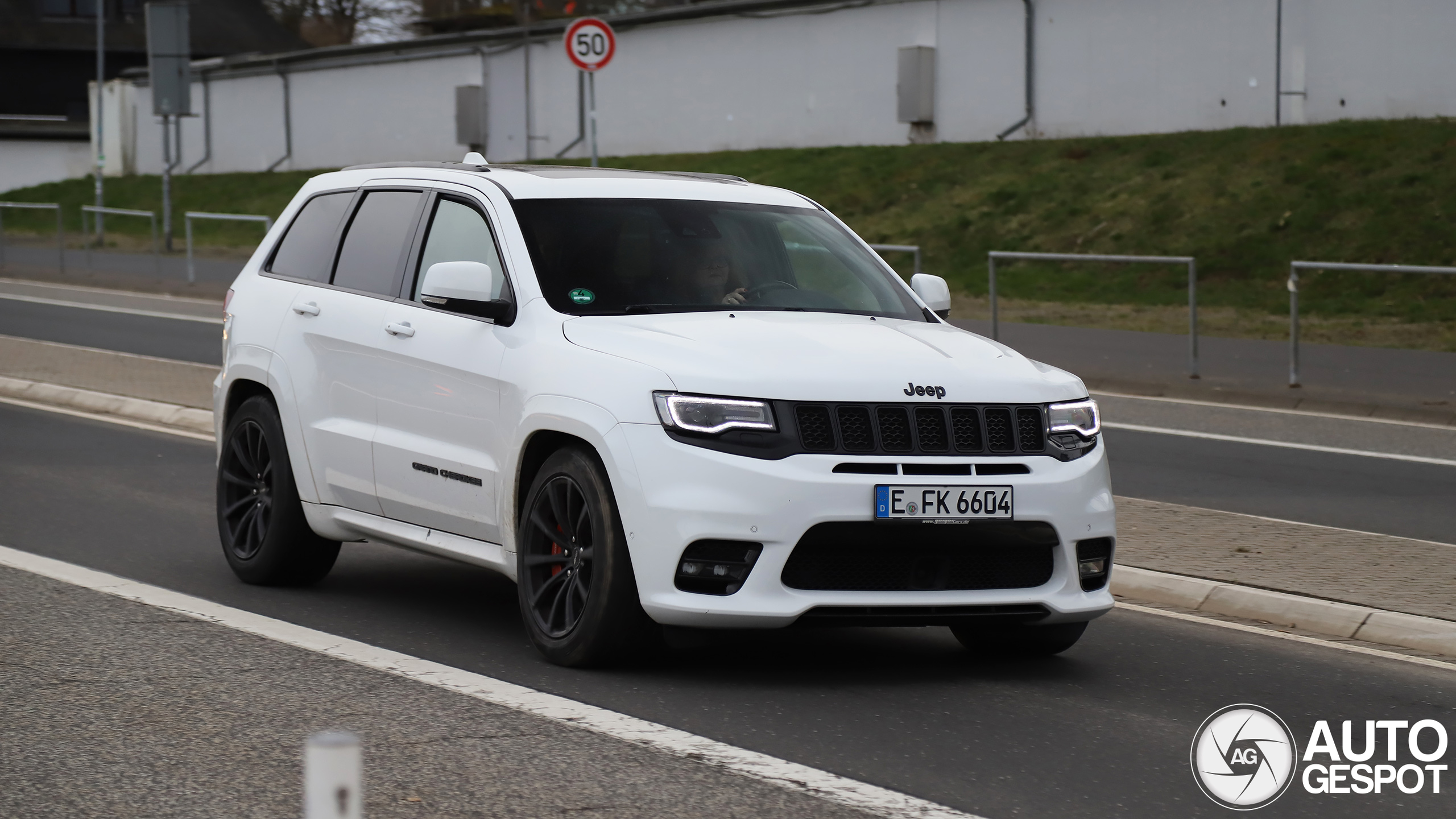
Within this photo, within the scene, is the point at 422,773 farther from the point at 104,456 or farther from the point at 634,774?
the point at 104,456

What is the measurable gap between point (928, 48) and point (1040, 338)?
1966 centimetres

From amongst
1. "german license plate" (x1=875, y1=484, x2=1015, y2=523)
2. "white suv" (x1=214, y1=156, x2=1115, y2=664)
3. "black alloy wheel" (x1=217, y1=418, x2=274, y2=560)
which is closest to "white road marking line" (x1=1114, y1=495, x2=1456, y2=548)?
"white suv" (x1=214, y1=156, x2=1115, y2=664)

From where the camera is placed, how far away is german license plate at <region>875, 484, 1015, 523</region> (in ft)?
20.2

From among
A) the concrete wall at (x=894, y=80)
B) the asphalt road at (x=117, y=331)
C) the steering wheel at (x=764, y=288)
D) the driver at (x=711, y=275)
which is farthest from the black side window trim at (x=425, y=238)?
the concrete wall at (x=894, y=80)

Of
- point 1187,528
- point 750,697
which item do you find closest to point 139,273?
point 1187,528

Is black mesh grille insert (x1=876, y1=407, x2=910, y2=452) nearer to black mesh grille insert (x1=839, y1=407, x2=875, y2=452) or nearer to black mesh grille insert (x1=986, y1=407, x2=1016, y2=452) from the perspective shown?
black mesh grille insert (x1=839, y1=407, x2=875, y2=452)

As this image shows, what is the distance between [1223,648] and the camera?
7.35 m

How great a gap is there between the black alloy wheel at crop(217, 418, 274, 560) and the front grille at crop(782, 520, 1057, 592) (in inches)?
115

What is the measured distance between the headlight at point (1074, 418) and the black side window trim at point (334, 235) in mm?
3260

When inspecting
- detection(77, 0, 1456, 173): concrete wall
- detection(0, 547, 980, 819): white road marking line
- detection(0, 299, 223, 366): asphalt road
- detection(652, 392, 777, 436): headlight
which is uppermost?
detection(77, 0, 1456, 173): concrete wall

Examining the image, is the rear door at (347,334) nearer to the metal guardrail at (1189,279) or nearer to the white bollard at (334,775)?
the white bollard at (334,775)

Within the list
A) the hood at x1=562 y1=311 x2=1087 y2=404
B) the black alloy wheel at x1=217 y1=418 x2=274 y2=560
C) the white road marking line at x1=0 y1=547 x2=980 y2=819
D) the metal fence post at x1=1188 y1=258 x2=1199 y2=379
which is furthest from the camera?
the metal fence post at x1=1188 y1=258 x2=1199 y2=379

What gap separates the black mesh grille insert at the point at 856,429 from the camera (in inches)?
244

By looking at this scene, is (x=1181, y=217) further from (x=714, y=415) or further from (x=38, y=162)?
(x=38, y=162)
